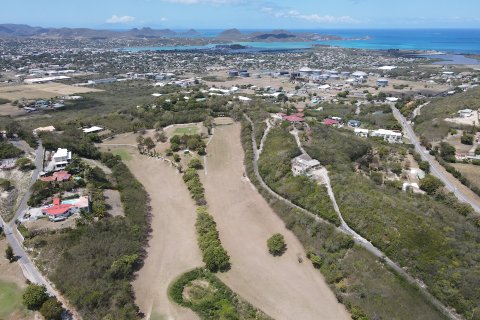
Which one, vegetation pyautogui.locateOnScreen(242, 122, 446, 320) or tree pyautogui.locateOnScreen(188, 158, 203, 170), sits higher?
tree pyautogui.locateOnScreen(188, 158, 203, 170)

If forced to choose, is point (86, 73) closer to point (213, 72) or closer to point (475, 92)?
point (213, 72)

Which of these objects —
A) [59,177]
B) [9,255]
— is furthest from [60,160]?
[9,255]

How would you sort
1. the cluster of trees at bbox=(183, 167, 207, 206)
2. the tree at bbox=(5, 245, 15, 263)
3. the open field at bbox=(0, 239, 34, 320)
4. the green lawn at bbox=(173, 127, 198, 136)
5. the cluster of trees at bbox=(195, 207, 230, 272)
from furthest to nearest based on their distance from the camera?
the green lawn at bbox=(173, 127, 198, 136) < the cluster of trees at bbox=(183, 167, 207, 206) < the cluster of trees at bbox=(195, 207, 230, 272) < the tree at bbox=(5, 245, 15, 263) < the open field at bbox=(0, 239, 34, 320)

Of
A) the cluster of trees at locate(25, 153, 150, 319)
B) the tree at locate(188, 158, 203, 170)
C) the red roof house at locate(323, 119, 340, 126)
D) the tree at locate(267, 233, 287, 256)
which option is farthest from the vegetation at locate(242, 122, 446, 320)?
the red roof house at locate(323, 119, 340, 126)

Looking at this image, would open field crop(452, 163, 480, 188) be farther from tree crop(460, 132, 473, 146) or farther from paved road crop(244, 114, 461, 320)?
paved road crop(244, 114, 461, 320)

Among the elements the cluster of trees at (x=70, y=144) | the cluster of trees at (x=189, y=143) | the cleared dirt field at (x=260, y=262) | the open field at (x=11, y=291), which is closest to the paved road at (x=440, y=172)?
the cleared dirt field at (x=260, y=262)

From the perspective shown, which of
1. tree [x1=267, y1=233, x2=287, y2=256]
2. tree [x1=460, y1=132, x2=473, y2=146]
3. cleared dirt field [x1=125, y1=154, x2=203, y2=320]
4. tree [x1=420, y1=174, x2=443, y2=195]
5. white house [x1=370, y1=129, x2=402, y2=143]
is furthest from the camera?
white house [x1=370, y1=129, x2=402, y2=143]

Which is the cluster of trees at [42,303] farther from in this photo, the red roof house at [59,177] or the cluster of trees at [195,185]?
the cluster of trees at [195,185]
